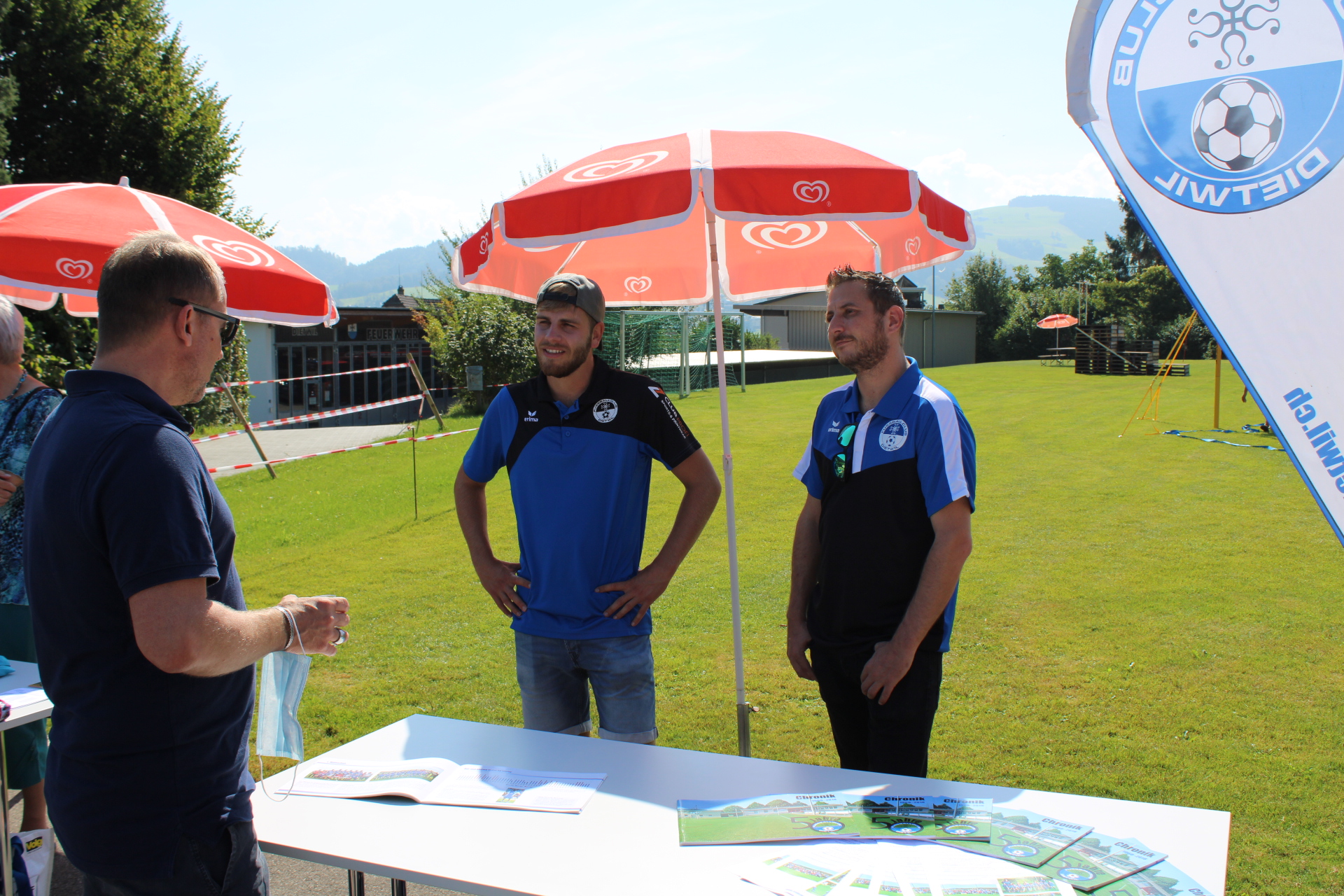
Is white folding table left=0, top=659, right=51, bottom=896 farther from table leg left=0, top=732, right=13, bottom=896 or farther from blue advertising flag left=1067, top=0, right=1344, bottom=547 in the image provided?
blue advertising flag left=1067, top=0, right=1344, bottom=547

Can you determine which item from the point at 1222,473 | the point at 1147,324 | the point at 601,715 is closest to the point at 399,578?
the point at 601,715

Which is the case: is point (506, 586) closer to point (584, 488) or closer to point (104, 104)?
point (584, 488)

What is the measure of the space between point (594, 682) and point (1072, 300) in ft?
203

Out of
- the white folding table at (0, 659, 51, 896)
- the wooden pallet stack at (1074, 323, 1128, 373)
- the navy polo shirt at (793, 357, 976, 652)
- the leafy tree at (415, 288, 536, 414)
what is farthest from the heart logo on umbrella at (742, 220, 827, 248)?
the wooden pallet stack at (1074, 323, 1128, 373)

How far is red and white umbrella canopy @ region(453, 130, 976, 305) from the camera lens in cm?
299

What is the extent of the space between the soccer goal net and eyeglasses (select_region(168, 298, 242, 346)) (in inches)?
783

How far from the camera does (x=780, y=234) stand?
14.9 ft

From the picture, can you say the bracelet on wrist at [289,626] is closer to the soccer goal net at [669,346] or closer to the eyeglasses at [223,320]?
the eyeglasses at [223,320]

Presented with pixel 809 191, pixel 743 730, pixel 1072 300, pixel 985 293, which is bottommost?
pixel 743 730

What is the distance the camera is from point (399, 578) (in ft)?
25.9

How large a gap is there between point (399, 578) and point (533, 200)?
552 cm

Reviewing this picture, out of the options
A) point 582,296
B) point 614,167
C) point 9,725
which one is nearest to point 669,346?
point 614,167

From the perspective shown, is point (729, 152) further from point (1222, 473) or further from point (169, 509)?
point (1222, 473)

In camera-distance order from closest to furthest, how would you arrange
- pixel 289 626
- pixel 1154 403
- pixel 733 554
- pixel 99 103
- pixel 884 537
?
pixel 289 626
pixel 884 537
pixel 733 554
pixel 99 103
pixel 1154 403
